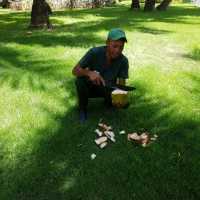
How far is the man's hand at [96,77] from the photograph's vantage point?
6980mm

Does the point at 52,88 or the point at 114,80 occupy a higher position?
the point at 114,80

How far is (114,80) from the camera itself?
7559 millimetres

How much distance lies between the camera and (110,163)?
655 centimetres

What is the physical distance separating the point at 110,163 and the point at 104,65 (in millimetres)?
1776

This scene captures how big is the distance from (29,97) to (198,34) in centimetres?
1047

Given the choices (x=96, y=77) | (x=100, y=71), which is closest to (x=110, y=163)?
(x=96, y=77)

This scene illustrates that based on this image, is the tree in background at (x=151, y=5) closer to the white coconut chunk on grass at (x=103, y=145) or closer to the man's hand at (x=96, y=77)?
the man's hand at (x=96, y=77)

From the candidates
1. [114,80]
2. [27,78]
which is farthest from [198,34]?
[114,80]

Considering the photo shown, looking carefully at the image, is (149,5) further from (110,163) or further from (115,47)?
(110,163)

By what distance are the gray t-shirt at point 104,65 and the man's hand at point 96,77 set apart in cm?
31

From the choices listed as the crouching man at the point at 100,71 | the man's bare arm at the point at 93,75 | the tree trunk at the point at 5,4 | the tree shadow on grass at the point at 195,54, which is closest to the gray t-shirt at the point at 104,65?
the crouching man at the point at 100,71

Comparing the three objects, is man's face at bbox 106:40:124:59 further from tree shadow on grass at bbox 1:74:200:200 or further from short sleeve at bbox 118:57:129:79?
tree shadow on grass at bbox 1:74:200:200

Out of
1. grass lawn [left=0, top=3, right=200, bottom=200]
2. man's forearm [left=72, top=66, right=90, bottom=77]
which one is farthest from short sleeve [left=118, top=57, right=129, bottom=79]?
grass lawn [left=0, top=3, right=200, bottom=200]

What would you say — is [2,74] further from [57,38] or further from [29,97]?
[57,38]
